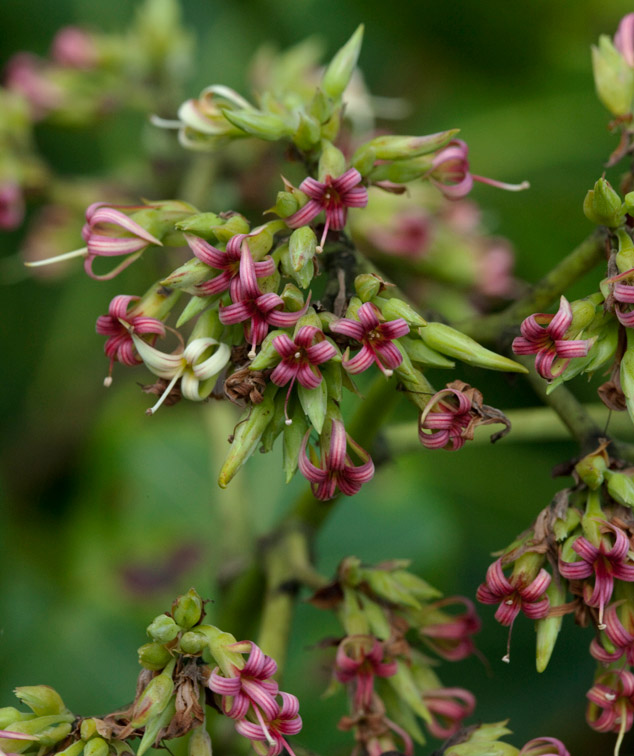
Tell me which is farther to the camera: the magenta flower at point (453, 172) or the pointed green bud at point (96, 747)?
the magenta flower at point (453, 172)

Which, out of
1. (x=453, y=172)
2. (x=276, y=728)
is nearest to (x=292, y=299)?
(x=453, y=172)

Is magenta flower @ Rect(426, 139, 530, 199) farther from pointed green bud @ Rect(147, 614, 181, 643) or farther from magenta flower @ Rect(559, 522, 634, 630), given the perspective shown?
pointed green bud @ Rect(147, 614, 181, 643)

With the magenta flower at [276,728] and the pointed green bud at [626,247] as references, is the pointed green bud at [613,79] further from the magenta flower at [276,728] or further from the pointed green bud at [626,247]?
the magenta flower at [276,728]

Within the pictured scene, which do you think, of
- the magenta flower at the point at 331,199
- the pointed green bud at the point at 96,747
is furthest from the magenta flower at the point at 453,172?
the pointed green bud at the point at 96,747

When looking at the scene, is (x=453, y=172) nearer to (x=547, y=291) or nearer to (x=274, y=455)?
(x=547, y=291)

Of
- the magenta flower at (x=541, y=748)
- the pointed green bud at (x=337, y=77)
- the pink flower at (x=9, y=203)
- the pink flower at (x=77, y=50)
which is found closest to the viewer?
the magenta flower at (x=541, y=748)

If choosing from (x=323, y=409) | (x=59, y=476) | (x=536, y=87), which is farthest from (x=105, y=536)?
(x=536, y=87)
